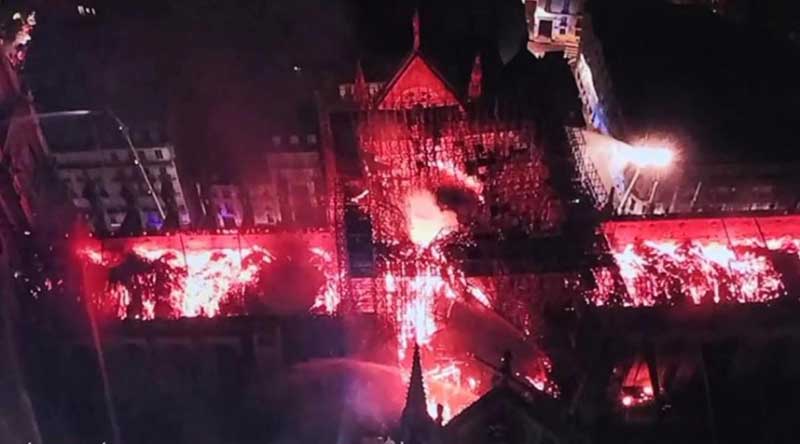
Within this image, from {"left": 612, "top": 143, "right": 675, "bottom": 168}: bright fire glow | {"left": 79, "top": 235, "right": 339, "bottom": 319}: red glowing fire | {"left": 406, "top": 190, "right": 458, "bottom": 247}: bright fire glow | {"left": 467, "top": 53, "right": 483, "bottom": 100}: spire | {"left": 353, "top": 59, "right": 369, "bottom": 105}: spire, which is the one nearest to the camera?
{"left": 79, "top": 235, "right": 339, "bottom": 319}: red glowing fire

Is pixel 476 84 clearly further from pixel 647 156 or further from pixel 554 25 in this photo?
pixel 554 25

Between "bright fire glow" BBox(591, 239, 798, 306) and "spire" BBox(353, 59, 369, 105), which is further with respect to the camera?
"spire" BBox(353, 59, 369, 105)

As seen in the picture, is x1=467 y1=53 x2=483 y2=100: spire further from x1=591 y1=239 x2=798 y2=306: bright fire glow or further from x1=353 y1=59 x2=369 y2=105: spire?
x1=591 y1=239 x2=798 y2=306: bright fire glow

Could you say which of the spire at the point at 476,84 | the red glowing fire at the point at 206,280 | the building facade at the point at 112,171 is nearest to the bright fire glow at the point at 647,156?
the spire at the point at 476,84

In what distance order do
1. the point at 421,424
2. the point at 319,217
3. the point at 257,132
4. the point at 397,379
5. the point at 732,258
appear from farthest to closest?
the point at 257,132 < the point at 319,217 < the point at 732,258 < the point at 397,379 < the point at 421,424

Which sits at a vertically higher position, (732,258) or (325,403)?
(732,258)

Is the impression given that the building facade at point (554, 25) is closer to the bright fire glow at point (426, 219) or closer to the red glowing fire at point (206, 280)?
the bright fire glow at point (426, 219)

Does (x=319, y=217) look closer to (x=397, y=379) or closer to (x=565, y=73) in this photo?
(x=397, y=379)

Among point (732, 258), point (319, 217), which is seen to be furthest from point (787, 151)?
point (319, 217)

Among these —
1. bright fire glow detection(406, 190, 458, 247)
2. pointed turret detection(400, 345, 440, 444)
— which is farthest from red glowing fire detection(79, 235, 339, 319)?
pointed turret detection(400, 345, 440, 444)
